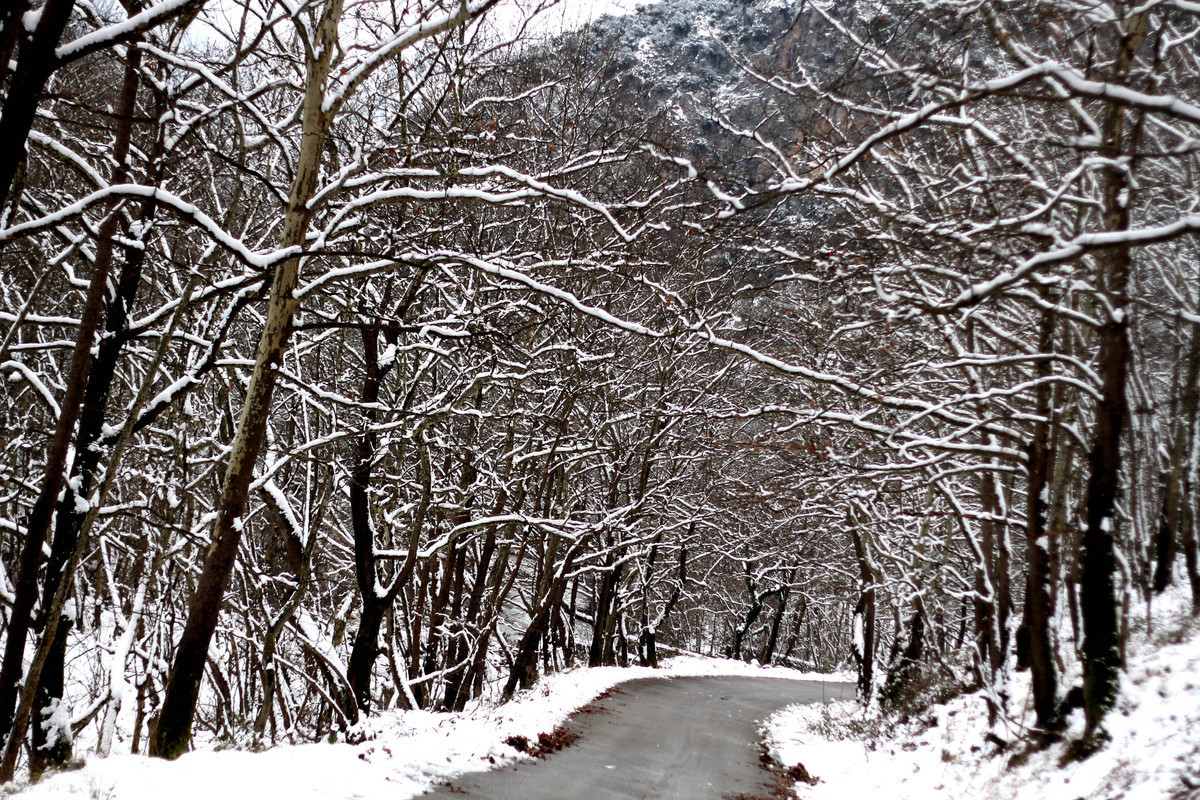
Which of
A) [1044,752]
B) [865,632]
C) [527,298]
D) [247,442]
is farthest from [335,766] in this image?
[865,632]

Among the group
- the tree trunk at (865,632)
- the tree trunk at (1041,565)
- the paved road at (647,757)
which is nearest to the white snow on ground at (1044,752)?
the tree trunk at (1041,565)

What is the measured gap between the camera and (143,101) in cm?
974

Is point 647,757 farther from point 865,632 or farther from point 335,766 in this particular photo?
point 865,632

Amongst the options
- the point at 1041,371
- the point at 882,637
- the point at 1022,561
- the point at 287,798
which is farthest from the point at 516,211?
the point at 882,637

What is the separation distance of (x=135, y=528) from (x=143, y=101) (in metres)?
8.80

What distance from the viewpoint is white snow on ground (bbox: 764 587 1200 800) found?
5.55 meters

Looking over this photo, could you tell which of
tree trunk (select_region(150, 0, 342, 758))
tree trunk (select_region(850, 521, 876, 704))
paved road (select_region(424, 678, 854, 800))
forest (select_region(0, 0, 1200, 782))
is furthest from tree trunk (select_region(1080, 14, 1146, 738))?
tree trunk (select_region(850, 521, 876, 704))

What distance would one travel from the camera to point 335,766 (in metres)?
6.46

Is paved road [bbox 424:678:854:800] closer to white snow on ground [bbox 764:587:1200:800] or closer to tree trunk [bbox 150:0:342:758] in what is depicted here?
white snow on ground [bbox 764:587:1200:800]

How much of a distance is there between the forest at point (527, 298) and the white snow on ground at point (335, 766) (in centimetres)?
74

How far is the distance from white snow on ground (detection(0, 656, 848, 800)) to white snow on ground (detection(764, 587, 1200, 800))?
4121 mm

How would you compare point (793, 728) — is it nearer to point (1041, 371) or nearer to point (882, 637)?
point (1041, 371)

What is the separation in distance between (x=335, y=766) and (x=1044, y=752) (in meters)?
6.32

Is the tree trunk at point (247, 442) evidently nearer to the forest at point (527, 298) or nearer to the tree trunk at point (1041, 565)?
the forest at point (527, 298)
